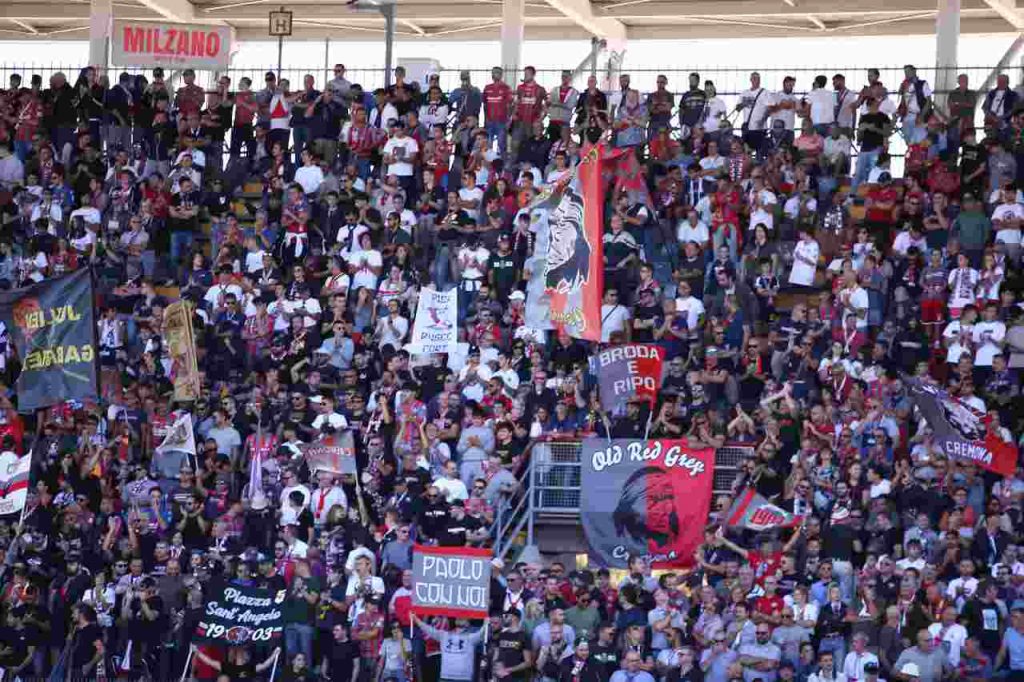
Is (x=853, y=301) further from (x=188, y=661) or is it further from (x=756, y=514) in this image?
(x=188, y=661)

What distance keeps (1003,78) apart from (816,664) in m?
10.8

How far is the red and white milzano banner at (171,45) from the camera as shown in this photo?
36438 millimetres

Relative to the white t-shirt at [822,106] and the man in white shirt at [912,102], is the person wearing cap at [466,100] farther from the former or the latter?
the man in white shirt at [912,102]

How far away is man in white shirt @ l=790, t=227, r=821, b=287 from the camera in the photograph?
29.1 m

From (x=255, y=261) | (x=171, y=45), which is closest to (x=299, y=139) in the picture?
(x=255, y=261)

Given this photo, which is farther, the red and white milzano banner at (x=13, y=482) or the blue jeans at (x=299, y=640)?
the red and white milzano banner at (x=13, y=482)

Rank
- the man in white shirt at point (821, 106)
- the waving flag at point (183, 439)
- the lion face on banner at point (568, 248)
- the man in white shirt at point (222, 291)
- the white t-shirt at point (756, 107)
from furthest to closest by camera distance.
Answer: the white t-shirt at point (756, 107) < the man in white shirt at point (821, 106) < the man in white shirt at point (222, 291) < the waving flag at point (183, 439) < the lion face on banner at point (568, 248)

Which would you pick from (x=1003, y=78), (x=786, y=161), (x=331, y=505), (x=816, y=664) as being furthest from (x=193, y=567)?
(x=1003, y=78)

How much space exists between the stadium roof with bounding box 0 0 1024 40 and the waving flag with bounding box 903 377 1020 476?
48.5 feet

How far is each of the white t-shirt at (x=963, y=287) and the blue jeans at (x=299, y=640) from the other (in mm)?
9261

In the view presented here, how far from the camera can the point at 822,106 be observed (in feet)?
103

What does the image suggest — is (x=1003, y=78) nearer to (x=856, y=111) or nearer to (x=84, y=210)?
(x=856, y=111)

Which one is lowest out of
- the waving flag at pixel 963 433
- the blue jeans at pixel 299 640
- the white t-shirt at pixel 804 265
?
the blue jeans at pixel 299 640

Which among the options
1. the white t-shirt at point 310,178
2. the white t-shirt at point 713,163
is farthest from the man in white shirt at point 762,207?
the white t-shirt at point 310,178
